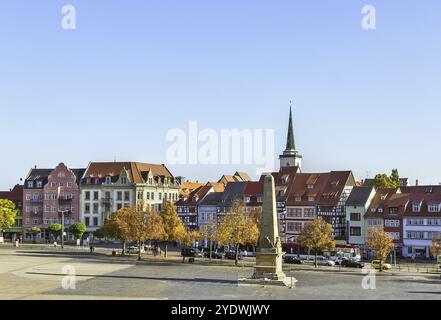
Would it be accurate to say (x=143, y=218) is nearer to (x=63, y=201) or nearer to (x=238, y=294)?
(x=238, y=294)

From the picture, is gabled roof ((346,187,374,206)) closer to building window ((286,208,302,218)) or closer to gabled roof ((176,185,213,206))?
building window ((286,208,302,218))

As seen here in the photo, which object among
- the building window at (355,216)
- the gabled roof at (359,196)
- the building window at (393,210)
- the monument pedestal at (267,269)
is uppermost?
the gabled roof at (359,196)

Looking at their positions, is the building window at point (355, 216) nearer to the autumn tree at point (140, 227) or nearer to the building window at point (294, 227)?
the building window at point (294, 227)

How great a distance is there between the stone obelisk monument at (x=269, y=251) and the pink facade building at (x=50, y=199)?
252ft

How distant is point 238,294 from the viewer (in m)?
47.0

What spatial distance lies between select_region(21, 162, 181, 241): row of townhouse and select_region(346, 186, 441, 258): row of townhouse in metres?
40.2

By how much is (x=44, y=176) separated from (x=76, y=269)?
224 feet

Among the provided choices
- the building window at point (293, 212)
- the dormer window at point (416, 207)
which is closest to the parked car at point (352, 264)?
the dormer window at point (416, 207)

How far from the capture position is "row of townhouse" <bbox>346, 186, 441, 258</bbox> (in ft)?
299

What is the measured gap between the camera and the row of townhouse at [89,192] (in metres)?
125

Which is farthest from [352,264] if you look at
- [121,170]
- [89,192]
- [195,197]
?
[89,192]

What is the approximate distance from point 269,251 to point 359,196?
154 feet

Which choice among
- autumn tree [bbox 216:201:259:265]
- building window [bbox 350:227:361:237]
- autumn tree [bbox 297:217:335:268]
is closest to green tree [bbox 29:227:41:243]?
autumn tree [bbox 216:201:259:265]
